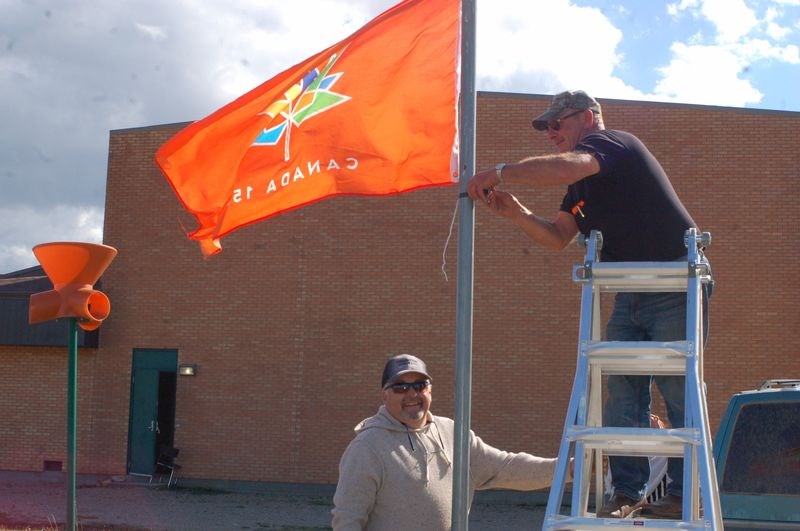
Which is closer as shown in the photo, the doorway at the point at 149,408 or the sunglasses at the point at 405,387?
the sunglasses at the point at 405,387

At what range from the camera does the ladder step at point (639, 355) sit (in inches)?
139

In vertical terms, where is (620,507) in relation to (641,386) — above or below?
below

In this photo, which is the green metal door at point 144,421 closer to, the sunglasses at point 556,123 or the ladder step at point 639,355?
the sunglasses at point 556,123

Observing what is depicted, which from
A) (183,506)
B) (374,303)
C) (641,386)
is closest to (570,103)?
(641,386)

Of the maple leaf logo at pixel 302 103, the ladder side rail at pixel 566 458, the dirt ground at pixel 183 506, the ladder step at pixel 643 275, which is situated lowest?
the dirt ground at pixel 183 506

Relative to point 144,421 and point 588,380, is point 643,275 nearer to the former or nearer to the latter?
point 588,380

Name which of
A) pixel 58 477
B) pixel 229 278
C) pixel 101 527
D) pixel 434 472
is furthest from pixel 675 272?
pixel 58 477

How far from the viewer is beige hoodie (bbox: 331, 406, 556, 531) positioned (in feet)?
14.4

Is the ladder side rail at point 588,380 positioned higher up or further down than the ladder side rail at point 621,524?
higher up

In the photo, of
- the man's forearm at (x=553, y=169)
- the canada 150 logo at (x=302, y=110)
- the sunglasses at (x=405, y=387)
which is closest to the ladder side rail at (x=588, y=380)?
the man's forearm at (x=553, y=169)

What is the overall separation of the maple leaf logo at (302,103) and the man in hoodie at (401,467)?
153 centimetres

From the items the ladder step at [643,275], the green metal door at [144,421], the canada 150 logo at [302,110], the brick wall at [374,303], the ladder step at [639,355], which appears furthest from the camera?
the green metal door at [144,421]

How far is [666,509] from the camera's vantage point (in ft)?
12.9

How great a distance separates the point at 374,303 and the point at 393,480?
54.0 feet
